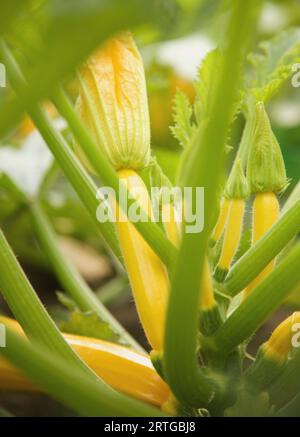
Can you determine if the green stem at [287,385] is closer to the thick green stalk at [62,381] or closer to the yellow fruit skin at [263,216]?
the yellow fruit skin at [263,216]

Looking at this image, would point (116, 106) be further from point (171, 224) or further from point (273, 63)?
point (273, 63)

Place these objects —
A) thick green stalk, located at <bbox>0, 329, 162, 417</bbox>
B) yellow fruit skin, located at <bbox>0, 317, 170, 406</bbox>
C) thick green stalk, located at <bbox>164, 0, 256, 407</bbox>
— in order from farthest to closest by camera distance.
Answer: yellow fruit skin, located at <bbox>0, 317, 170, 406</bbox> < thick green stalk, located at <bbox>0, 329, 162, 417</bbox> < thick green stalk, located at <bbox>164, 0, 256, 407</bbox>

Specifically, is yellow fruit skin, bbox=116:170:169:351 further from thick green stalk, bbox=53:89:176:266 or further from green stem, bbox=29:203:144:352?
green stem, bbox=29:203:144:352

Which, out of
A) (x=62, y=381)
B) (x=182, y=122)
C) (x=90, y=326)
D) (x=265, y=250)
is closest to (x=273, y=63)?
(x=182, y=122)

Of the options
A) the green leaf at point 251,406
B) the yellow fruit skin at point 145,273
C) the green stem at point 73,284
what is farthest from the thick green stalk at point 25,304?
the green stem at point 73,284

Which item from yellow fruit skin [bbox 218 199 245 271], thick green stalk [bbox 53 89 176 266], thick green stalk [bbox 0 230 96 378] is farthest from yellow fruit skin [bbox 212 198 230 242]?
thick green stalk [bbox 0 230 96 378]

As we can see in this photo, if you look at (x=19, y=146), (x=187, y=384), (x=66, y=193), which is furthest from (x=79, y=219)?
(x=187, y=384)
